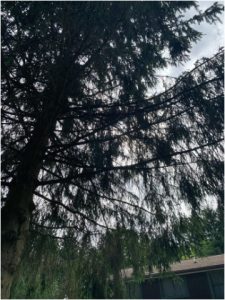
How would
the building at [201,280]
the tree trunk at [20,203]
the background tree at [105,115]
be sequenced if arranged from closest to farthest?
the tree trunk at [20,203] < the background tree at [105,115] < the building at [201,280]

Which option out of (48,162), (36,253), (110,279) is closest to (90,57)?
(48,162)

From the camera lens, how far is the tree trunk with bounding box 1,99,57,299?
304 centimetres

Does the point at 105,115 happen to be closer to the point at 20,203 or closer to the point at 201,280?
the point at 20,203

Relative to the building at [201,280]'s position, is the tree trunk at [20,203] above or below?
above

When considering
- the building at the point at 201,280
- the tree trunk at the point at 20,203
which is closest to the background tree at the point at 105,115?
the tree trunk at the point at 20,203

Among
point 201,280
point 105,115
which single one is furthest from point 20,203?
point 201,280

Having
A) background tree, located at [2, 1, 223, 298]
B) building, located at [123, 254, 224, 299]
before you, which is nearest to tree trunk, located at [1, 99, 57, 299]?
background tree, located at [2, 1, 223, 298]

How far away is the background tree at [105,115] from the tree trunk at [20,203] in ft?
0.05

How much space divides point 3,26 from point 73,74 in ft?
3.25

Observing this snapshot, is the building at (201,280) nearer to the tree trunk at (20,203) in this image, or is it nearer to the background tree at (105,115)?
the background tree at (105,115)

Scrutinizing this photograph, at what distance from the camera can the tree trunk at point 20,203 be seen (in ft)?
9.96

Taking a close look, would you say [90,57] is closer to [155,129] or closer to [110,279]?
[155,129]

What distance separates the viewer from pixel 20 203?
137 inches

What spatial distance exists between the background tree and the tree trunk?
15mm
